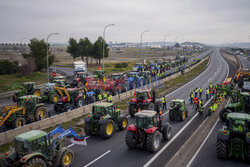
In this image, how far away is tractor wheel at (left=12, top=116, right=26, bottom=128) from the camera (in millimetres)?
15758

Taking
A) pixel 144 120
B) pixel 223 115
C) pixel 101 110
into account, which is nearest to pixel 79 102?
pixel 101 110

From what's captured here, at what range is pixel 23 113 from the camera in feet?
54.7

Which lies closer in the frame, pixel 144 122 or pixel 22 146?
pixel 22 146

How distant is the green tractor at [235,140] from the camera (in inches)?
421

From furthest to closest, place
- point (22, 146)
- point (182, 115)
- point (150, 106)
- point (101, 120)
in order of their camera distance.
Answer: point (150, 106) < point (182, 115) < point (101, 120) < point (22, 146)

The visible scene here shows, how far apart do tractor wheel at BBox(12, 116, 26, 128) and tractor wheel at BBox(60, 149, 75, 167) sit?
7.43 metres

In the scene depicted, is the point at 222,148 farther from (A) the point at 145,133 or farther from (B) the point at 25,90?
(B) the point at 25,90

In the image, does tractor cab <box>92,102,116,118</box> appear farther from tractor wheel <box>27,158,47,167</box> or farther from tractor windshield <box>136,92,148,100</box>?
tractor wheel <box>27,158,47,167</box>

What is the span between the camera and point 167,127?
13523mm

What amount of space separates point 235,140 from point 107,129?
25.7ft

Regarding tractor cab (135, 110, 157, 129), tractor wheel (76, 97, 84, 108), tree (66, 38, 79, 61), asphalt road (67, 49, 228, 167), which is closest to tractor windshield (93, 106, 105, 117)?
asphalt road (67, 49, 228, 167)

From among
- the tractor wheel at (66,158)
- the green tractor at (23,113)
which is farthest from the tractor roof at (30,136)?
Answer: the green tractor at (23,113)

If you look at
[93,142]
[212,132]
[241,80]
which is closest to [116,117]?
[93,142]

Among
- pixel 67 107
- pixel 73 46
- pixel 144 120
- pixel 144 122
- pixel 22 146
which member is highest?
pixel 73 46
